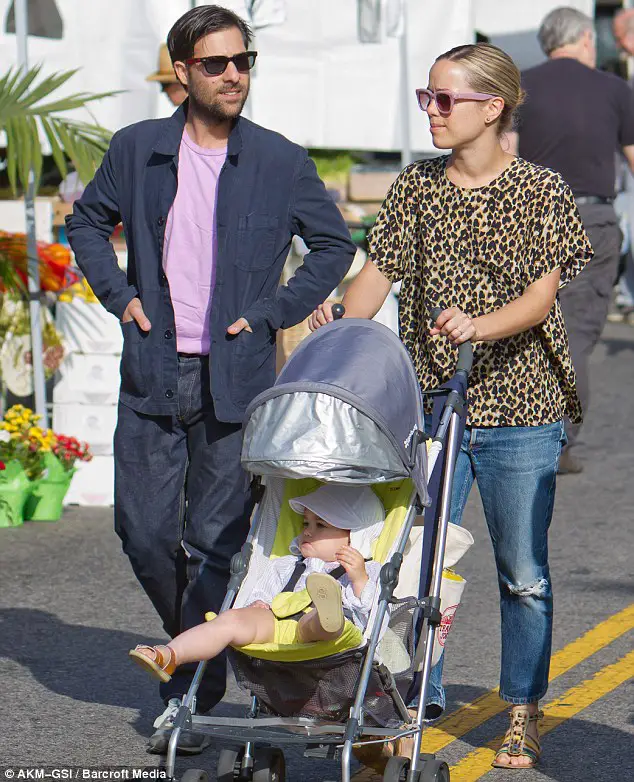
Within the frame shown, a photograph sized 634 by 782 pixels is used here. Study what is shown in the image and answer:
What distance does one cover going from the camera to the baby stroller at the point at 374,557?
13.5 ft

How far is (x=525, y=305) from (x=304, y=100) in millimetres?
7262

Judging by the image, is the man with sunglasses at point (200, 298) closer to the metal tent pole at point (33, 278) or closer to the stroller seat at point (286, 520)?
the stroller seat at point (286, 520)

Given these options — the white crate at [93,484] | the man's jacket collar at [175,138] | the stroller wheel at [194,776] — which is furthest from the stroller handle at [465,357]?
the white crate at [93,484]

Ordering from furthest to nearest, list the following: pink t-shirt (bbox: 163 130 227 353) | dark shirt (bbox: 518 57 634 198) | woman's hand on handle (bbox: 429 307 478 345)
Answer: dark shirt (bbox: 518 57 634 198), pink t-shirt (bbox: 163 130 227 353), woman's hand on handle (bbox: 429 307 478 345)

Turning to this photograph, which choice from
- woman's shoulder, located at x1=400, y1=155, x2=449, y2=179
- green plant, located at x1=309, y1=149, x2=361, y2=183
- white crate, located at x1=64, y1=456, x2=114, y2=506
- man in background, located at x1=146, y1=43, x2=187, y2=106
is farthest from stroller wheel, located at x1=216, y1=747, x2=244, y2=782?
green plant, located at x1=309, y1=149, x2=361, y2=183

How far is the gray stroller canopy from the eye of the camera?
413cm

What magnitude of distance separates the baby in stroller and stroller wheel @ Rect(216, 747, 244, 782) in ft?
1.00

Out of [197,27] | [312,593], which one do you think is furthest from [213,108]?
[312,593]

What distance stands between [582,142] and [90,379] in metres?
3.07

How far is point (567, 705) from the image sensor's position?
17.9 feet

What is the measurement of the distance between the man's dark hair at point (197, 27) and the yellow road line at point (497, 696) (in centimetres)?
228

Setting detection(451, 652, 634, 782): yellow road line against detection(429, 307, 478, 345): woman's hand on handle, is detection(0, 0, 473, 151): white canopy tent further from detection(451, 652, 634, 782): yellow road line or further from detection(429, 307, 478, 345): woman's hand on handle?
detection(429, 307, 478, 345): woman's hand on handle

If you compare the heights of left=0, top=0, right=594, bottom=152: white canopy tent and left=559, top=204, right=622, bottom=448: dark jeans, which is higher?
left=0, top=0, right=594, bottom=152: white canopy tent

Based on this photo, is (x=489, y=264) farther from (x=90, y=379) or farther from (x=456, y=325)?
(x=90, y=379)
